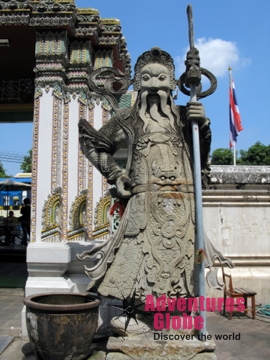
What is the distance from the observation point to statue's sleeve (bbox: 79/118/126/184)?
3.74 meters

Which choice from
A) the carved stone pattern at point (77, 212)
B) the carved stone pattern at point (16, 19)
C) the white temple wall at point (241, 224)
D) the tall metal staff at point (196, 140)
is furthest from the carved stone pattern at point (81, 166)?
the white temple wall at point (241, 224)

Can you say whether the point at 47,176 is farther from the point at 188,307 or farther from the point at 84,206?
the point at 188,307

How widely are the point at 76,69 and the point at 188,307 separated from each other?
3.49 m

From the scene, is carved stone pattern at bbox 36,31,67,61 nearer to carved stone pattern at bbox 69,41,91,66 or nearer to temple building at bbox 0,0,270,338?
temple building at bbox 0,0,270,338

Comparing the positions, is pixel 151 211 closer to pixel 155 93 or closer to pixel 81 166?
pixel 155 93

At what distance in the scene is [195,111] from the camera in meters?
3.47

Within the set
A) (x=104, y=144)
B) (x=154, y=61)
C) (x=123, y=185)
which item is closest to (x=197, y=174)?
(x=123, y=185)

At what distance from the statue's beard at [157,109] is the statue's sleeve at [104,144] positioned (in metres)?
0.27

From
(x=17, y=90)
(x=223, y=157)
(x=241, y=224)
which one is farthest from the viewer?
(x=223, y=157)

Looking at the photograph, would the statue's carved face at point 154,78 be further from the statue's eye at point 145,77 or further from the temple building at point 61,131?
Result: the temple building at point 61,131

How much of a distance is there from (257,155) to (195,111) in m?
28.8

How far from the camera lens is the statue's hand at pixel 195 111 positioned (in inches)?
136

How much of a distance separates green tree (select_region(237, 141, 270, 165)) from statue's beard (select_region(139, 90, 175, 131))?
27694mm

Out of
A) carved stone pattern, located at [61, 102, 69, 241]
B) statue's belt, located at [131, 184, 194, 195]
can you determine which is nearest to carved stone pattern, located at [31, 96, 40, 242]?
carved stone pattern, located at [61, 102, 69, 241]
